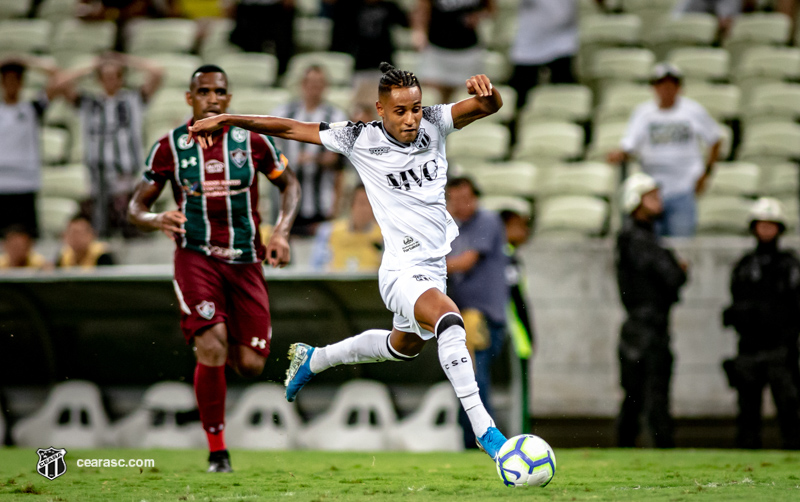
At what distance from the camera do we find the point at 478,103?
20.4ft

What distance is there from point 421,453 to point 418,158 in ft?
11.7

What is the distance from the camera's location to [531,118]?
42.9 feet

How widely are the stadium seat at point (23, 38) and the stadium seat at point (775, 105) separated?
31.7 ft

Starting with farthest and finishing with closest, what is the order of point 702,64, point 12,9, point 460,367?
point 12,9 → point 702,64 → point 460,367

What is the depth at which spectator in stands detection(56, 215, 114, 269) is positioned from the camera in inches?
395

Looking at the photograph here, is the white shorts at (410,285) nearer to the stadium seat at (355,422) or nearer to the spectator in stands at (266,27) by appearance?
the stadium seat at (355,422)

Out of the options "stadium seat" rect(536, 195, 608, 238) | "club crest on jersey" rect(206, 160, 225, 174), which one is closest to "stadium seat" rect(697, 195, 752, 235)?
"stadium seat" rect(536, 195, 608, 238)

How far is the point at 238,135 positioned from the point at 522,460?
117 inches

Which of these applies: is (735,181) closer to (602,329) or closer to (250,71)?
(602,329)

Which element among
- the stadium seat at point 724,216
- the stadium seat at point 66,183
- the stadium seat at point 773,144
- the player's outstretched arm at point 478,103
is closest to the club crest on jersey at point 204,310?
the player's outstretched arm at point 478,103

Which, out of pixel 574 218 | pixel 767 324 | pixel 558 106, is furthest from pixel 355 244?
pixel 558 106

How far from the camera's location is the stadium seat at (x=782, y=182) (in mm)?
11453

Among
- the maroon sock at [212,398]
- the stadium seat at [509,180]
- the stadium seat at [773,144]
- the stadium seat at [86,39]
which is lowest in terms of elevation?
the maroon sock at [212,398]

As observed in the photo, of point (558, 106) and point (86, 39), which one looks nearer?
point (558, 106)
